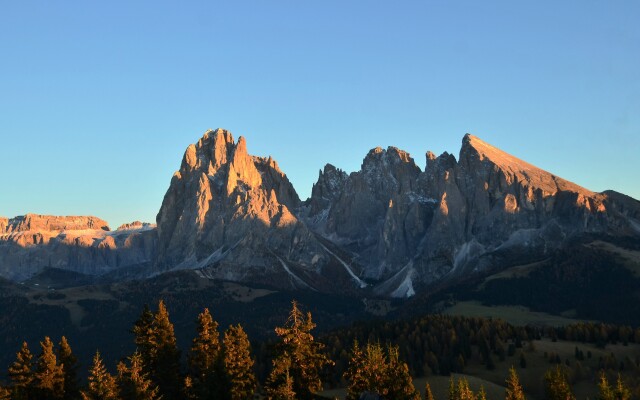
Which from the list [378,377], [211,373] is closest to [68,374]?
[211,373]

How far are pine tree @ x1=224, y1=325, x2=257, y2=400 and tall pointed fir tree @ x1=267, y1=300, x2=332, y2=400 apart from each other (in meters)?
8.12

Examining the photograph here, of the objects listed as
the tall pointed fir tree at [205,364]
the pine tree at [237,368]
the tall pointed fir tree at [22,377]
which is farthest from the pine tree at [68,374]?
the pine tree at [237,368]

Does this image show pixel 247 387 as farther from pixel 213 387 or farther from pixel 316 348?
pixel 316 348

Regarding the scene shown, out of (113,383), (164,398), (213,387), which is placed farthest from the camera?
(164,398)

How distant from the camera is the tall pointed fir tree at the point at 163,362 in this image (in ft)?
323

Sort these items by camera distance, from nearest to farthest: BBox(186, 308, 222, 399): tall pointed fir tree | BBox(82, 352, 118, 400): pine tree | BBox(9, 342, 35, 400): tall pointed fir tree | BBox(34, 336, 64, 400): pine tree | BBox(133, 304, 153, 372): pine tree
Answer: BBox(82, 352, 118, 400): pine tree
BBox(186, 308, 222, 399): tall pointed fir tree
BBox(9, 342, 35, 400): tall pointed fir tree
BBox(34, 336, 64, 400): pine tree
BBox(133, 304, 153, 372): pine tree

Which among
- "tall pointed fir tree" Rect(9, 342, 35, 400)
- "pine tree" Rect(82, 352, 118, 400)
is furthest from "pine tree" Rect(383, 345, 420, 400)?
"tall pointed fir tree" Rect(9, 342, 35, 400)

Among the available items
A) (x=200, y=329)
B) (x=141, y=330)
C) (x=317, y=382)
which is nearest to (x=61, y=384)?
(x=141, y=330)

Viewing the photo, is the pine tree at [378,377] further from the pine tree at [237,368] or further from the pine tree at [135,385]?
the pine tree at [135,385]

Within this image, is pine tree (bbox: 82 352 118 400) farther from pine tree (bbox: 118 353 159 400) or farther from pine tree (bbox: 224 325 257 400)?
pine tree (bbox: 224 325 257 400)

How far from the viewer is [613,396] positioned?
319 ft

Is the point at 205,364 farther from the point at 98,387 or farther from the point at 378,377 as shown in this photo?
the point at 378,377

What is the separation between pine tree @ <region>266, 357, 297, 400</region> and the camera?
264 ft

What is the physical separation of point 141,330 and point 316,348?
2566 centimetres
